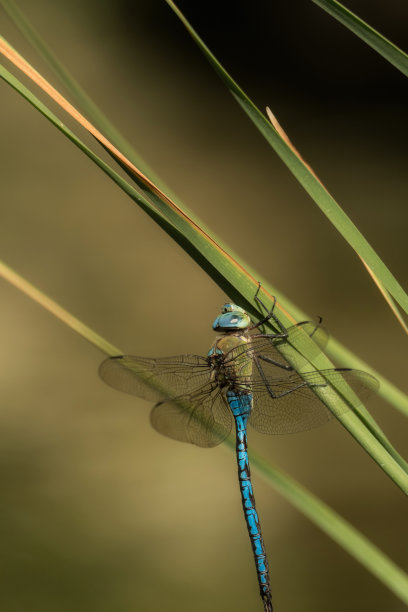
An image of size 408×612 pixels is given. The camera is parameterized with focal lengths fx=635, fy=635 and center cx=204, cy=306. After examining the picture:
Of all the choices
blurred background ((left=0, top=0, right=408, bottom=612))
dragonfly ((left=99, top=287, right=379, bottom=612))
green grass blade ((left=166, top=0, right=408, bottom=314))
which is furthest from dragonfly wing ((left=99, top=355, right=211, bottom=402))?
blurred background ((left=0, top=0, right=408, bottom=612))

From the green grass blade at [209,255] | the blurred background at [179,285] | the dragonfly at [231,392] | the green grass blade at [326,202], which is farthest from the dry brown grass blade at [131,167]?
the blurred background at [179,285]

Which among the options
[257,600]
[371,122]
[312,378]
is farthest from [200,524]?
[371,122]

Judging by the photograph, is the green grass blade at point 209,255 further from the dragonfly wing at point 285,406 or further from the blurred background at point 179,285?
the blurred background at point 179,285

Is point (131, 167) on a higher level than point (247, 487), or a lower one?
higher

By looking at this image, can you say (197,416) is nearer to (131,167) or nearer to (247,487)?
(247,487)

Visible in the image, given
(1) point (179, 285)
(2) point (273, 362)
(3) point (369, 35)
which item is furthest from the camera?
(1) point (179, 285)

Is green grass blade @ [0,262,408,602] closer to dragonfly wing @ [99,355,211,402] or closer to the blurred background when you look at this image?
dragonfly wing @ [99,355,211,402]

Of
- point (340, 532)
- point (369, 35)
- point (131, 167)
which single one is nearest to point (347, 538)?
point (340, 532)

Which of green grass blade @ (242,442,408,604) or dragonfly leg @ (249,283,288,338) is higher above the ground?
dragonfly leg @ (249,283,288,338)
